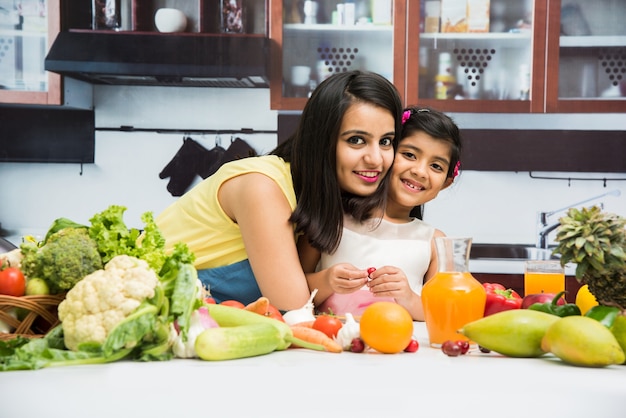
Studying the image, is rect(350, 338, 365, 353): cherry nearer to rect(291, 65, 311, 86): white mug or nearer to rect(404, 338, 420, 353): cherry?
rect(404, 338, 420, 353): cherry

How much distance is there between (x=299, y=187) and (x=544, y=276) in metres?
0.62

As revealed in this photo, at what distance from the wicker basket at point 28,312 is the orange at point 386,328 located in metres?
0.44

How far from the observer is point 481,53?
12.1ft

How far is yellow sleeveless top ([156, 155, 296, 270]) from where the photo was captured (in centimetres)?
184

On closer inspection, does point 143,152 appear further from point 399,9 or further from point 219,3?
point 399,9

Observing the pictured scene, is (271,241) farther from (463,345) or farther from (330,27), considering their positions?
(330,27)

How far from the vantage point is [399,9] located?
11.9ft

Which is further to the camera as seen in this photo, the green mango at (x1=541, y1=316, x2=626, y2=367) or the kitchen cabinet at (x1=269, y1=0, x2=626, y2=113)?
the kitchen cabinet at (x1=269, y1=0, x2=626, y2=113)

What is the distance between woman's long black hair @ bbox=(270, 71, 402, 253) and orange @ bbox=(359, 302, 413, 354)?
70 centimetres

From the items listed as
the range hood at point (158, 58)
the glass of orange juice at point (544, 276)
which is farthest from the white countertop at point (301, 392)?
the range hood at point (158, 58)

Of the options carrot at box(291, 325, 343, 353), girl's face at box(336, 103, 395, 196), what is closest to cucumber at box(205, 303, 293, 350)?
carrot at box(291, 325, 343, 353)

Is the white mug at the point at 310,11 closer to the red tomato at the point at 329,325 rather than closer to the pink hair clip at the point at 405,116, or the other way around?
the pink hair clip at the point at 405,116

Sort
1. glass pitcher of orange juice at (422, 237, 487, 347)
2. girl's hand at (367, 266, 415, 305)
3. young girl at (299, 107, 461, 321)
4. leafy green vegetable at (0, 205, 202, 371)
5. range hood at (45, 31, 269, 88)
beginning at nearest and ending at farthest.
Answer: leafy green vegetable at (0, 205, 202, 371), glass pitcher of orange juice at (422, 237, 487, 347), girl's hand at (367, 266, 415, 305), young girl at (299, 107, 461, 321), range hood at (45, 31, 269, 88)

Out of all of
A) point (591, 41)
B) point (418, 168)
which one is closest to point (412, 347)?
point (418, 168)
